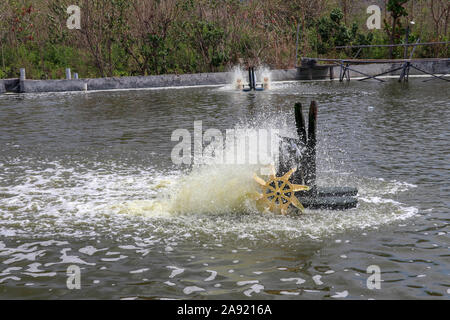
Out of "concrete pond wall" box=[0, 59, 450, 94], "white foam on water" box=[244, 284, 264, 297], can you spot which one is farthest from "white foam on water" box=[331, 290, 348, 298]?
"concrete pond wall" box=[0, 59, 450, 94]

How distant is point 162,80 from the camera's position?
3566 centimetres

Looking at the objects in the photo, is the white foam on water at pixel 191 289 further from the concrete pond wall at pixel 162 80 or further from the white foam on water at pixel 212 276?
the concrete pond wall at pixel 162 80

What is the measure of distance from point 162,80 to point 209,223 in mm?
27634

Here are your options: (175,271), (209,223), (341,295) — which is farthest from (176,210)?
(341,295)

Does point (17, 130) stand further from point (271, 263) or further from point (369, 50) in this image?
point (369, 50)

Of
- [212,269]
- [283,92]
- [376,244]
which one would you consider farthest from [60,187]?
[283,92]

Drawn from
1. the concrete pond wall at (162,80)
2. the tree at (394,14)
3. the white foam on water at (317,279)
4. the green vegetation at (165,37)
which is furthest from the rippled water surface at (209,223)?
the tree at (394,14)

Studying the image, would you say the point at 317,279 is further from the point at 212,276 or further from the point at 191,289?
the point at 191,289

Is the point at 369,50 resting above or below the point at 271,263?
above

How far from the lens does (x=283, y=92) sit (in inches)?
1133

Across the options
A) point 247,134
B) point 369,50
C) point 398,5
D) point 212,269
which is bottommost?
point 212,269

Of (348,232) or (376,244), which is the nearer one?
(376,244)

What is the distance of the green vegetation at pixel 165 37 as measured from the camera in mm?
37531

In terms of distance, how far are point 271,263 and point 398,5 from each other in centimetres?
3391
